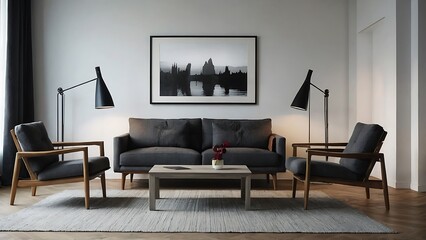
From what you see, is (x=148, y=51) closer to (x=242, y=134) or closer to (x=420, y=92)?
(x=242, y=134)

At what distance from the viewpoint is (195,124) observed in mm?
6285

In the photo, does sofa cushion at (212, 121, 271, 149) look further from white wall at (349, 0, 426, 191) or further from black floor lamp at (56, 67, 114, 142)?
white wall at (349, 0, 426, 191)

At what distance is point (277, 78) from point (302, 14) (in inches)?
40.4

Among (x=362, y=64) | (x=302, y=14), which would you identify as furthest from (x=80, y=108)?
(x=362, y=64)

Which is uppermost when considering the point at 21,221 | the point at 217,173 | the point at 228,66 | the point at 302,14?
the point at 302,14

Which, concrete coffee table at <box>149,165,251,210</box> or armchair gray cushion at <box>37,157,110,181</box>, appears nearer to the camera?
concrete coffee table at <box>149,165,251,210</box>

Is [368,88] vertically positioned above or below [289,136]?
above

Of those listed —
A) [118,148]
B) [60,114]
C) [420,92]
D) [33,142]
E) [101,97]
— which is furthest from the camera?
[60,114]

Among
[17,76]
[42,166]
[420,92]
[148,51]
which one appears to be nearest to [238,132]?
[148,51]

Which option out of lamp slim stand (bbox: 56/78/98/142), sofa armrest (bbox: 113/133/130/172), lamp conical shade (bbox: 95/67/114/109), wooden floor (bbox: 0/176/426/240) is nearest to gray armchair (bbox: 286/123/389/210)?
wooden floor (bbox: 0/176/426/240)

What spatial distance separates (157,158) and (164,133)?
68 cm

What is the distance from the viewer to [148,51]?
6.58 m

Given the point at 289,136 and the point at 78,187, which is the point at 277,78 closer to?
the point at 289,136

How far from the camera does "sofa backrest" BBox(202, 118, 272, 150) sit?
6062 millimetres
